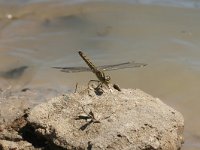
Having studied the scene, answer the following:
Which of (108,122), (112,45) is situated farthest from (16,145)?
(112,45)

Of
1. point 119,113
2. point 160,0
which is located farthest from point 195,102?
point 160,0

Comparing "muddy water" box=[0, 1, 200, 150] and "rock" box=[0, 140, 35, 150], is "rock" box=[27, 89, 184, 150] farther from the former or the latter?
"muddy water" box=[0, 1, 200, 150]

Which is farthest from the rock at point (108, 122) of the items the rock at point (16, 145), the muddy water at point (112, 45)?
the muddy water at point (112, 45)

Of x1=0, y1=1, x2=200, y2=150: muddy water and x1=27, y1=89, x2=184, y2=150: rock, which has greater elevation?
x1=27, y1=89, x2=184, y2=150: rock

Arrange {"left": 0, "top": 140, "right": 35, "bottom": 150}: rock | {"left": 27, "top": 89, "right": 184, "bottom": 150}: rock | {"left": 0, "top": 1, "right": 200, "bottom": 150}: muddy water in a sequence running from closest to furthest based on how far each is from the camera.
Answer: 1. {"left": 27, "top": 89, "right": 184, "bottom": 150}: rock
2. {"left": 0, "top": 140, "right": 35, "bottom": 150}: rock
3. {"left": 0, "top": 1, "right": 200, "bottom": 150}: muddy water

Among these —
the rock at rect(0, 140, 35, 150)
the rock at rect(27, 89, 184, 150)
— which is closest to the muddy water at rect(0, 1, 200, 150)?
the rock at rect(27, 89, 184, 150)

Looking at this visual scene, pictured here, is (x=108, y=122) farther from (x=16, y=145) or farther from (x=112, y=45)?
(x=112, y=45)
